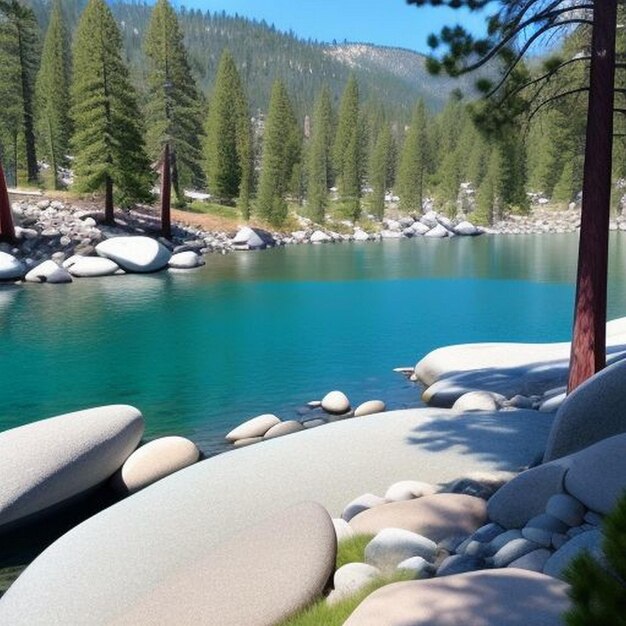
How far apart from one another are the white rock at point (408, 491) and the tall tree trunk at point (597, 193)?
3.01 meters

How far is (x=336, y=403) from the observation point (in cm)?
1100

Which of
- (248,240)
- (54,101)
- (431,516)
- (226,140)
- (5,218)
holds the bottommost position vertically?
(431,516)

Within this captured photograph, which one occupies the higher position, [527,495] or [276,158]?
[276,158]

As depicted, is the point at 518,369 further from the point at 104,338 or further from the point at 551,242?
the point at 551,242

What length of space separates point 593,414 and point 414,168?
6878cm

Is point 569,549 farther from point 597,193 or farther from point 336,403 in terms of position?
point 336,403

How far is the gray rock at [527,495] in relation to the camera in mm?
4867

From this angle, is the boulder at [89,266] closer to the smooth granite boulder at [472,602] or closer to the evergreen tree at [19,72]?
the evergreen tree at [19,72]

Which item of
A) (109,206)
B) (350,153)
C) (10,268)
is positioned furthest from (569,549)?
(350,153)

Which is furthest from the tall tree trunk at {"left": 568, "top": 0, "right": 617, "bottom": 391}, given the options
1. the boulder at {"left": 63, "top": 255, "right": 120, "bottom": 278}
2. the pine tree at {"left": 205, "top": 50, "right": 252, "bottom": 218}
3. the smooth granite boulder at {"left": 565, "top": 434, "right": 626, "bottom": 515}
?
the pine tree at {"left": 205, "top": 50, "right": 252, "bottom": 218}

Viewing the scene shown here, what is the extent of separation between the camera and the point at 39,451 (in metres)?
7.27

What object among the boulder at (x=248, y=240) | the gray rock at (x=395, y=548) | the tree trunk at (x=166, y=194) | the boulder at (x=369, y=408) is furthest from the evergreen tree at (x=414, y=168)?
the gray rock at (x=395, y=548)

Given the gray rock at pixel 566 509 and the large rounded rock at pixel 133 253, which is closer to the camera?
the gray rock at pixel 566 509

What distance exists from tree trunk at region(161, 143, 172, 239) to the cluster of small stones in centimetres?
2704
